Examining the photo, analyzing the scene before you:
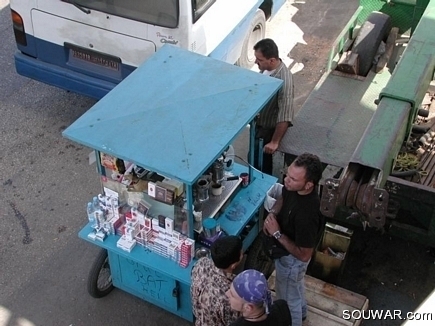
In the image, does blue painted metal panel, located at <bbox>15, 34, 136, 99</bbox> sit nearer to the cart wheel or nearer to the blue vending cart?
the blue vending cart

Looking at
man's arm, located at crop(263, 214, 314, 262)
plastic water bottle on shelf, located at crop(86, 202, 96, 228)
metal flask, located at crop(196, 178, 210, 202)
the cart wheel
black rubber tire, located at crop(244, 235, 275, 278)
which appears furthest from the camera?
the cart wheel

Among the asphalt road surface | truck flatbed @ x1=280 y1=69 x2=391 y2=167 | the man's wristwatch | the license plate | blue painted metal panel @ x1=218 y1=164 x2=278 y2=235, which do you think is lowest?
the asphalt road surface

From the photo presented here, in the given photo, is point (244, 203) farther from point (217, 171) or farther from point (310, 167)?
point (310, 167)

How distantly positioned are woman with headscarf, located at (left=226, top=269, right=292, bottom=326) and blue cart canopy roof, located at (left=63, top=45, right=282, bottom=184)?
→ 77 centimetres

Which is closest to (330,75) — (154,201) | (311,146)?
(311,146)

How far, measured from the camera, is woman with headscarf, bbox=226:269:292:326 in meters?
3.36

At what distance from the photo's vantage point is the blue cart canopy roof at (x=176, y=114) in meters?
4.05

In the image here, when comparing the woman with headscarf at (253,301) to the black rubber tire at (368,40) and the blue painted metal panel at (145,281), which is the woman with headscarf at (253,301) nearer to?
the blue painted metal panel at (145,281)

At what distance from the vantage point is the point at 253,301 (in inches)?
132

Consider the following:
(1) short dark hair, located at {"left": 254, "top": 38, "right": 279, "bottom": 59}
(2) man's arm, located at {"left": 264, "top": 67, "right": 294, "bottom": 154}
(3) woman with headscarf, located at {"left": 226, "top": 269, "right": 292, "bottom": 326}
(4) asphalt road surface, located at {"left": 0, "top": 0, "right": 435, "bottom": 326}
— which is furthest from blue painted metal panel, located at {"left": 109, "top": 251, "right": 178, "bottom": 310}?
(1) short dark hair, located at {"left": 254, "top": 38, "right": 279, "bottom": 59}

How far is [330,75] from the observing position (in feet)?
21.9

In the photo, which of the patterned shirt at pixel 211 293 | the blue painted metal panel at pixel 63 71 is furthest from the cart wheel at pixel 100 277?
the blue painted metal panel at pixel 63 71

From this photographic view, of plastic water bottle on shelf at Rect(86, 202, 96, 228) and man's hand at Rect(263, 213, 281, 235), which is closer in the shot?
man's hand at Rect(263, 213, 281, 235)

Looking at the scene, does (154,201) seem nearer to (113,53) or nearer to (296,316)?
(296,316)
